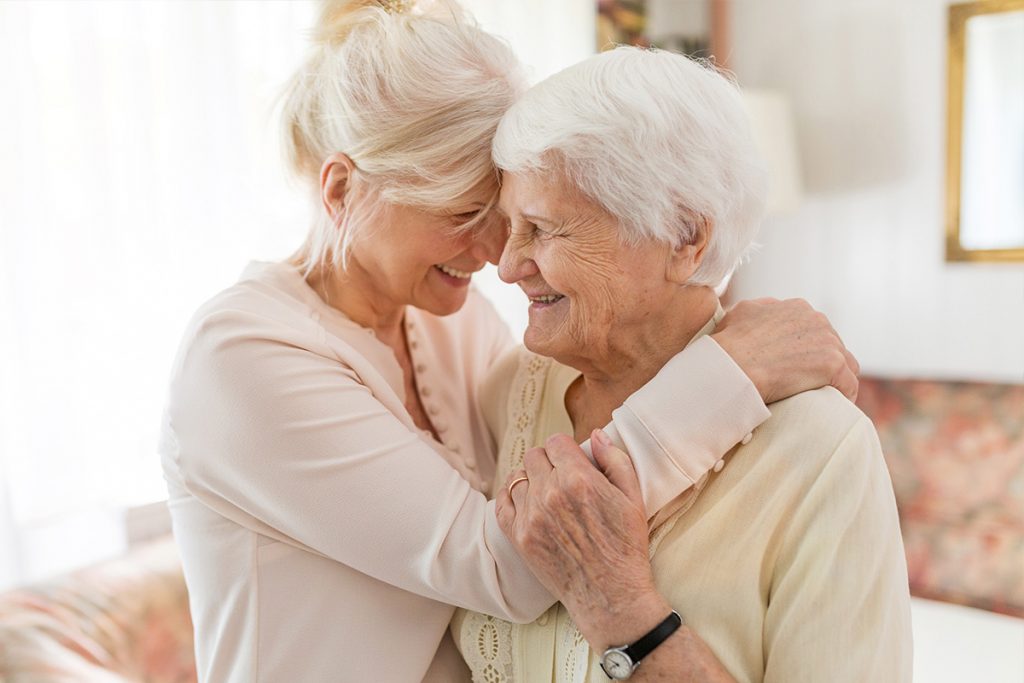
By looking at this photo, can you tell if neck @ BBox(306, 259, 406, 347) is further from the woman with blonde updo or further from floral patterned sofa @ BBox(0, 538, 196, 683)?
floral patterned sofa @ BBox(0, 538, 196, 683)

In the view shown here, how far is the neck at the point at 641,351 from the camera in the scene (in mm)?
1292

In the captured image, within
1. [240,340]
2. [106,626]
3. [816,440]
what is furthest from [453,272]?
[106,626]

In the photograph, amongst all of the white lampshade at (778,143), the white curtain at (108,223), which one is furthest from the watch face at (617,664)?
the white lampshade at (778,143)

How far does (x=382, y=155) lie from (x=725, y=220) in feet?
1.66

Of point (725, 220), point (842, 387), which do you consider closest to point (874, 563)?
point (842, 387)

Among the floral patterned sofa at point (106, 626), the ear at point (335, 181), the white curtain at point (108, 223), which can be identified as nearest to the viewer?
the ear at point (335, 181)

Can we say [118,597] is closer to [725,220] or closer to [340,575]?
[340,575]

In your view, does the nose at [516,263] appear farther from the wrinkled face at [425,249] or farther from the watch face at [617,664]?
the watch face at [617,664]

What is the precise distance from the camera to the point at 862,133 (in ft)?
12.8

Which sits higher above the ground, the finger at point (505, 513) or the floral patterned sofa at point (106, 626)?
the finger at point (505, 513)

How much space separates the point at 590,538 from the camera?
43.6 inches

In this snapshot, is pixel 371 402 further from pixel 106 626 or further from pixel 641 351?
pixel 106 626

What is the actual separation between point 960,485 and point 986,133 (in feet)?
4.47

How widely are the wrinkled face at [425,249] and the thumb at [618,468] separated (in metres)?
0.42
